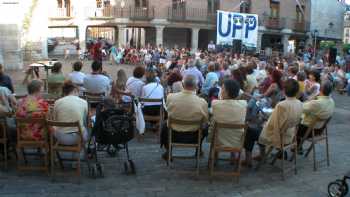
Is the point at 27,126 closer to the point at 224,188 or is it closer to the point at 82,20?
the point at 224,188

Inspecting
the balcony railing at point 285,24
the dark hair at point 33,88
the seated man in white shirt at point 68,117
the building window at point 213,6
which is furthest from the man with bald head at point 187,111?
the balcony railing at point 285,24

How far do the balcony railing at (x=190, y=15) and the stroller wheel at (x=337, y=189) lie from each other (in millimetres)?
30902

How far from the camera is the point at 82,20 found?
1387 inches

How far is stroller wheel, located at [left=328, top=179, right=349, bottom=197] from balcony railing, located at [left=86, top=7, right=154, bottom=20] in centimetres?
3060

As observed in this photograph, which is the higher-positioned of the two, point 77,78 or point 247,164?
point 77,78

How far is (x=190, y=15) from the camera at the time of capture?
119ft

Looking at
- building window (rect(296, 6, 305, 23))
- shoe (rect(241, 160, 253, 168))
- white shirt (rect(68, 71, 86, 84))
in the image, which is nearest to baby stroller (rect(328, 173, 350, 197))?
shoe (rect(241, 160, 253, 168))

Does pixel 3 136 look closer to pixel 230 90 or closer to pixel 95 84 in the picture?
pixel 95 84

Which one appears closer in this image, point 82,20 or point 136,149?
point 136,149

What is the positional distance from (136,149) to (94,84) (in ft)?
4.99

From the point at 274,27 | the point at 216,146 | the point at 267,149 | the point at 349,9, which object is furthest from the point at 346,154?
the point at 349,9

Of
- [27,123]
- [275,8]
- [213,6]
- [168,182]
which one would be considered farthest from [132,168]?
[275,8]

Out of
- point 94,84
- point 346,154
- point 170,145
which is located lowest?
point 346,154

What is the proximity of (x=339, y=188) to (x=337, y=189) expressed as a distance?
0.23 ft
